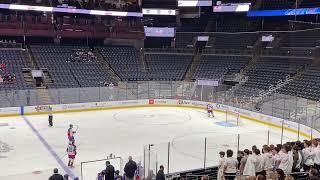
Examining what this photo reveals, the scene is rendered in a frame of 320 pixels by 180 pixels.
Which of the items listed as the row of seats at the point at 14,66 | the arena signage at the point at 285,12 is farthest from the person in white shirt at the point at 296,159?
the arena signage at the point at 285,12

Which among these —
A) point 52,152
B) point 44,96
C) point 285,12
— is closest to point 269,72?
point 285,12

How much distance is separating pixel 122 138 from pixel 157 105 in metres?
12.2

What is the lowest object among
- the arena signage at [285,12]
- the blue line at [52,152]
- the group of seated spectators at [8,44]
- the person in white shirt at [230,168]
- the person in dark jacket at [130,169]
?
the blue line at [52,152]

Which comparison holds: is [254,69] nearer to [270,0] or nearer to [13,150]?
[270,0]

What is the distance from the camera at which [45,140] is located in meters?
17.8

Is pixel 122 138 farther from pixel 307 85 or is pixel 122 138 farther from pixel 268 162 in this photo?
pixel 307 85

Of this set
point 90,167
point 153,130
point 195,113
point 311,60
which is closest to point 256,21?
point 311,60

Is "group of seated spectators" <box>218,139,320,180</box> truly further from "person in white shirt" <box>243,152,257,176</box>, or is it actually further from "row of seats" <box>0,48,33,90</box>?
"row of seats" <box>0,48,33,90</box>

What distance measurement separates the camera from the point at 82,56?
1436 inches

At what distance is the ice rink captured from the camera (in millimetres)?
12859

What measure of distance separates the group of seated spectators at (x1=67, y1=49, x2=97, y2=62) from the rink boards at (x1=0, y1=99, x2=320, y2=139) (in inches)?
350

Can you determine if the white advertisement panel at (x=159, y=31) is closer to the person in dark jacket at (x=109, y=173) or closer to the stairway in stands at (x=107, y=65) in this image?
the stairway in stands at (x=107, y=65)

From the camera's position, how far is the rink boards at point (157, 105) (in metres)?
20.3

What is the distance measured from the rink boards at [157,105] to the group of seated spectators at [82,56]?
29.2 ft
